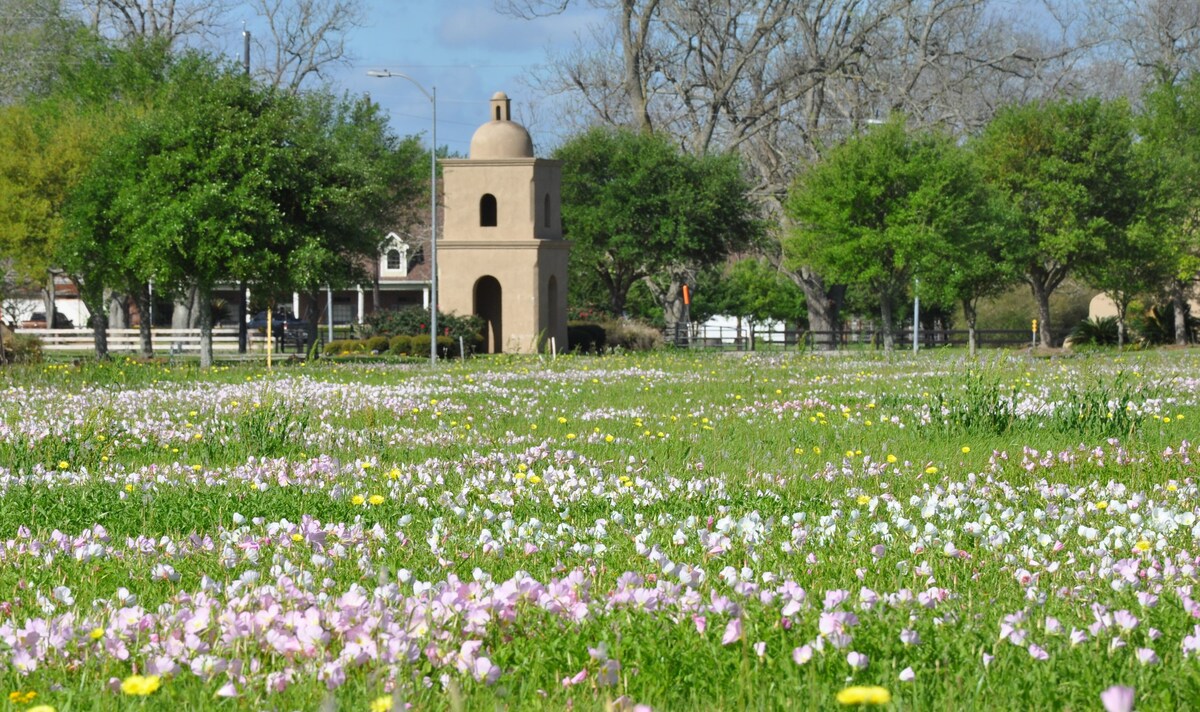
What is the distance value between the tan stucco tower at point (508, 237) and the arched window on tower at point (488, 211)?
0.04 meters

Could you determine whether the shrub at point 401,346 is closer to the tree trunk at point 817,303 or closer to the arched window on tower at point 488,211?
the arched window on tower at point 488,211

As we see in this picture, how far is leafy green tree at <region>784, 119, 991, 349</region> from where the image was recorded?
38375 mm

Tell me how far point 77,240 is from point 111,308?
2510cm

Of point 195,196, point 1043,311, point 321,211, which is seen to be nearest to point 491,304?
point 321,211

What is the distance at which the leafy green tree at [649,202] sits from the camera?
5488 cm

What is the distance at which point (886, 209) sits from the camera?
131 ft

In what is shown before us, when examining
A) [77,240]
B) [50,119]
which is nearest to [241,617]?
[77,240]

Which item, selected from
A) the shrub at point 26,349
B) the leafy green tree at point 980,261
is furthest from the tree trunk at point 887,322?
→ the shrub at point 26,349

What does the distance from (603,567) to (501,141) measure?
42076mm

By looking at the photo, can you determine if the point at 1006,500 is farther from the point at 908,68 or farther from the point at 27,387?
the point at 908,68

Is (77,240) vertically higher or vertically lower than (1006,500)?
higher

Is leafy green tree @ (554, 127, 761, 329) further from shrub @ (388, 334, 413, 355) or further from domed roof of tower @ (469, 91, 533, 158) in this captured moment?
shrub @ (388, 334, 413, 355)

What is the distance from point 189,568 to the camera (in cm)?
579

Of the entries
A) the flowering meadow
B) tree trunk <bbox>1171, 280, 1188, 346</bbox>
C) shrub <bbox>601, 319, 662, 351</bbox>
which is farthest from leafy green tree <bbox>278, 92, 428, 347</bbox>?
tree trunk <bbox>1171, 280, 1188, 346</bbox>
